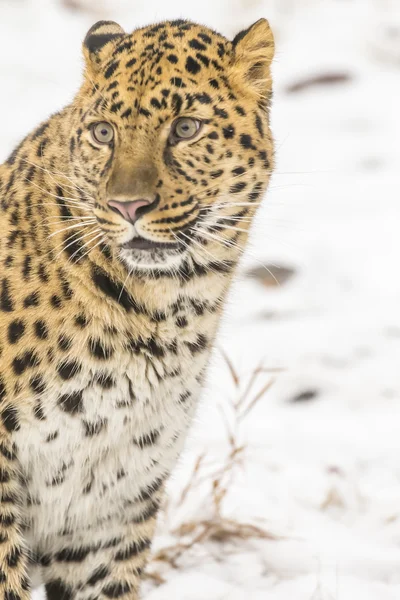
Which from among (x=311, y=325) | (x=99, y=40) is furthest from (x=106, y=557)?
(x=311, y=325)

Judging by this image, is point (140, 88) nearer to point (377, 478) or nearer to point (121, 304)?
point (121, 304)

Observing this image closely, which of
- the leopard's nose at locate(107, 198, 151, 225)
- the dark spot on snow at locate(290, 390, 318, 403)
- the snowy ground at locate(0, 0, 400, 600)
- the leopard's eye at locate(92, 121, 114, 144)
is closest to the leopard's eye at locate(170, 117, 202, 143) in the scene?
the leopard's eye at locate(92, 121, 114, 144)

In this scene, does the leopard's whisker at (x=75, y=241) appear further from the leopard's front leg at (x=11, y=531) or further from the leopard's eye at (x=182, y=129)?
the leopard's front leg at (x=11, y=531)

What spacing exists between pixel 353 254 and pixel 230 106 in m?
4.90

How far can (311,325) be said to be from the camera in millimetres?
7676

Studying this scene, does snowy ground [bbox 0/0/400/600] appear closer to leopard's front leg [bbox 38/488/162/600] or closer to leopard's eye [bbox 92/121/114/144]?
leopard's front leg [bbox 38/488/162/600]

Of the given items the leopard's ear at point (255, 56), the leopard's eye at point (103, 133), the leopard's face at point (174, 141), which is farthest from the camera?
the leopard's ear at point (255, 56)

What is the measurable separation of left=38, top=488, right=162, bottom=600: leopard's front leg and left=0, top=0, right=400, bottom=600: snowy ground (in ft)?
1.69

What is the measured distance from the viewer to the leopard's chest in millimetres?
3904

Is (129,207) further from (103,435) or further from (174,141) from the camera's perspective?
(103,435)

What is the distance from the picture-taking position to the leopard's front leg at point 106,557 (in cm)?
443

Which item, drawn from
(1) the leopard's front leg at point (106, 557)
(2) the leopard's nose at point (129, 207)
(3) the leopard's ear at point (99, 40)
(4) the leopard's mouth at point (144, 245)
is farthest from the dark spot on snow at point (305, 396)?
(2) the leopard's nose at point (129, 207)

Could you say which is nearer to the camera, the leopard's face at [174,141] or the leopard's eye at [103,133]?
the leopard's face at [174,141]

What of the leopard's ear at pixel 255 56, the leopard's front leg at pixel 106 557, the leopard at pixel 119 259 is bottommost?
the leopard's front leg at pixel 106 557
